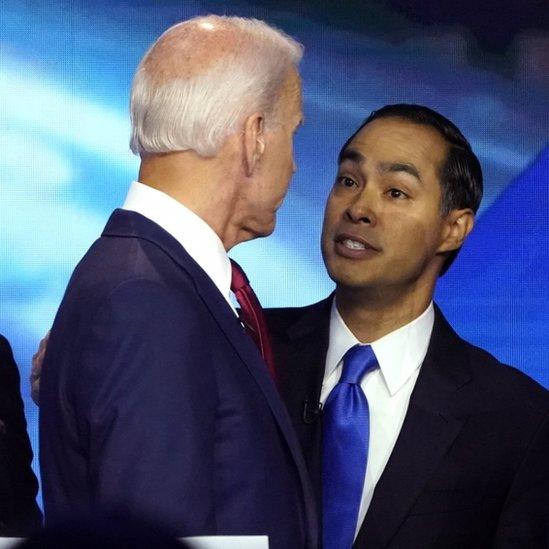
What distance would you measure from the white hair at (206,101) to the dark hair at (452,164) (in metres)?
0.71

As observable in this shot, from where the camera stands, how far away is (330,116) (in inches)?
129

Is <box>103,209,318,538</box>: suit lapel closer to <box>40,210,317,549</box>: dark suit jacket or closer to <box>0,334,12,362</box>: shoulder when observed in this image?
<box>40,210,317,549</box>: dark suit jacket

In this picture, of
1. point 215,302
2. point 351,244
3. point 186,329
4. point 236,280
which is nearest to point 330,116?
point 351,244

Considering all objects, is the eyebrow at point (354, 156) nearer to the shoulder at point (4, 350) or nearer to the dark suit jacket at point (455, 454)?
the dark suit jacket at point (455, 454)

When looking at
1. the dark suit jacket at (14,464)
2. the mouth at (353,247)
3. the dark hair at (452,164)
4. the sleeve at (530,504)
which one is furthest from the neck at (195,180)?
the dark suit jacket at (14,464)

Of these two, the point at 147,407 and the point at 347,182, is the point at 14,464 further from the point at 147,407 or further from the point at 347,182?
the point at 147,407

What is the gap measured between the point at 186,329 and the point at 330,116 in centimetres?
173

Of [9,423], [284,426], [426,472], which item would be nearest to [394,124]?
[426,472]

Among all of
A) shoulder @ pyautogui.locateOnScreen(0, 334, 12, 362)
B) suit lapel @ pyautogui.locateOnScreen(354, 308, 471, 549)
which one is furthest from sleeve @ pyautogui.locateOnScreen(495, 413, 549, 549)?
shoulder @ pyautogui.locateOnScreen(0, 334, 12, 362)

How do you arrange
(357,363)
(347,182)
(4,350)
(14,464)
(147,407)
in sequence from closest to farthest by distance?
1. (147,407)
2. (357,363)
3. (347,182)
4. (14,464)
5. (4,350)

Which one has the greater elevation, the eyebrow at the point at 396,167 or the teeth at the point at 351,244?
the eyebrow at the point at 396,167

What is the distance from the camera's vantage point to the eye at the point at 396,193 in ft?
8.02

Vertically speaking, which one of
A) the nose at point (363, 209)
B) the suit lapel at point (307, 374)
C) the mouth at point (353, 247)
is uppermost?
the nose at point (363, 209)

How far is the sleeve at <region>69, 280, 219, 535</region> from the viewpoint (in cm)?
160
